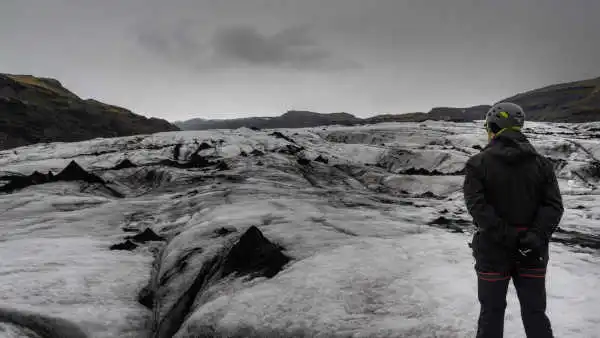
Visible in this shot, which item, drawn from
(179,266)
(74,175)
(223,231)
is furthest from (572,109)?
(179,266)

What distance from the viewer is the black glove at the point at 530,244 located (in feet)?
13.7

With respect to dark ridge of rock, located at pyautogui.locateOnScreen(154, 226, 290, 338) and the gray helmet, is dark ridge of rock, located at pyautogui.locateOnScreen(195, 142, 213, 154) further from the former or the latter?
the gray helmet

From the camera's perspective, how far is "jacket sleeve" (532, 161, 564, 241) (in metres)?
4.28

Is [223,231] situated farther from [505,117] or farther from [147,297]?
[505,117]

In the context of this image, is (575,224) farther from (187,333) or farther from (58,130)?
(58,130)

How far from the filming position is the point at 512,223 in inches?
173

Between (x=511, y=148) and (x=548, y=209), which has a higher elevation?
(x=511, y=148)

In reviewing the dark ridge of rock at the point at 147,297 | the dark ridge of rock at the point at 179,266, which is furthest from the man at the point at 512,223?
the dark ridge of rock at the point at 179,266

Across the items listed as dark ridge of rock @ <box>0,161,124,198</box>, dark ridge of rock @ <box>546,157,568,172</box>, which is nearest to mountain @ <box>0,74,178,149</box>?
dark ridge of rock @ <box>0,161,124,198</box>

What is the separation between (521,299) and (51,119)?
8961cm

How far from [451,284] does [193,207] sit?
37.9 ft

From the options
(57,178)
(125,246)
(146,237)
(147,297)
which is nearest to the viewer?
(147,297)

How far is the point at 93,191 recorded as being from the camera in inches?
854

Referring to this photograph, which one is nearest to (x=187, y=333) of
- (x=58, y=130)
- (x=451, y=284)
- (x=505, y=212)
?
(x=451, y=284)
